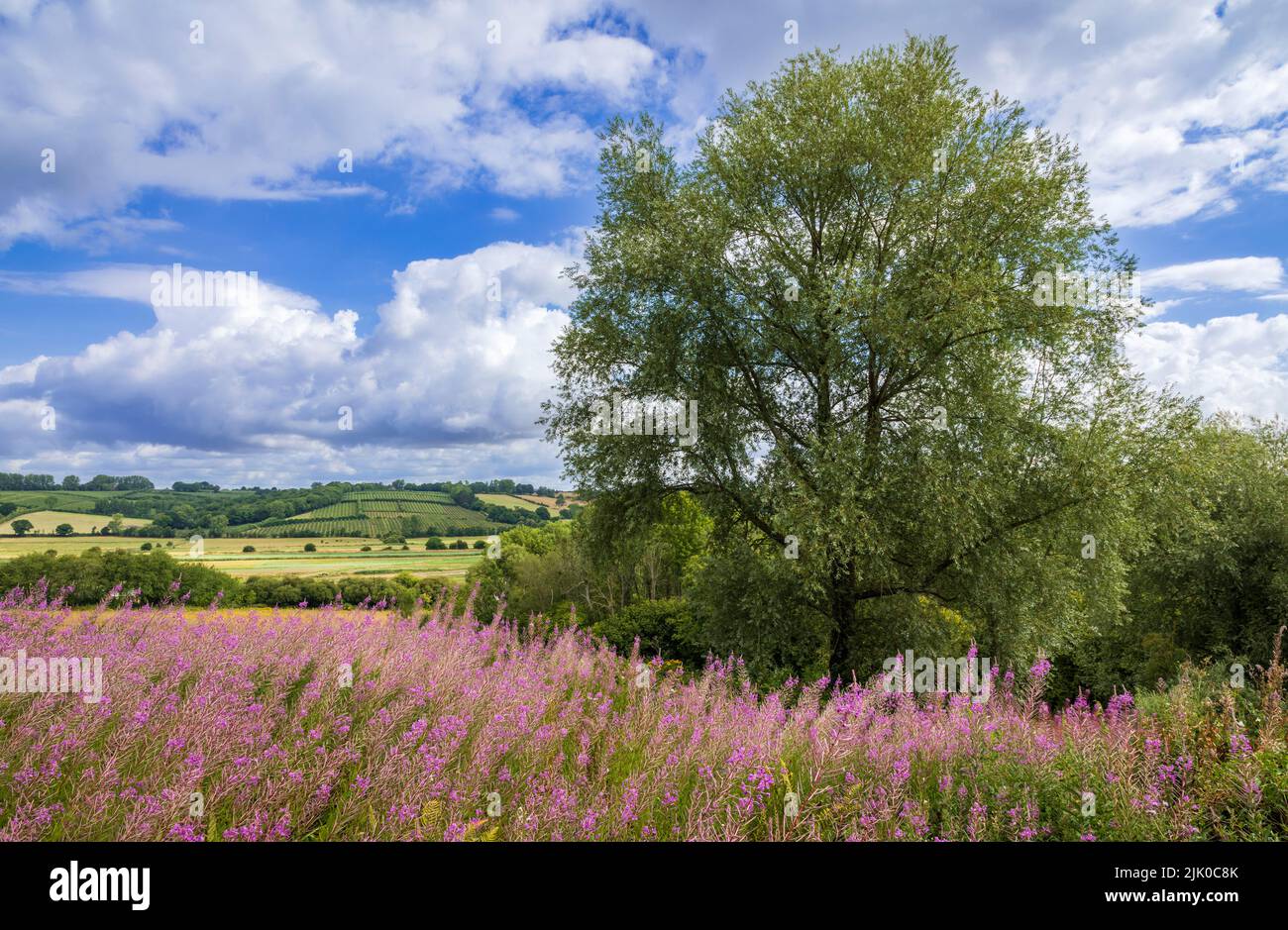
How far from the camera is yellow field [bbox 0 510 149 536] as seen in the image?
83.9 ft

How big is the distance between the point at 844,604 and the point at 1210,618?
16.4 meters

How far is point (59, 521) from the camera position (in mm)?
28156

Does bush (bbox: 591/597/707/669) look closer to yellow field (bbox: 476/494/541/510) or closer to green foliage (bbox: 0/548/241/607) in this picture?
green foliage (bbox: 0/548/241/607)

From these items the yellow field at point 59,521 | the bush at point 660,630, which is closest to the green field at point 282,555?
the yellow field at point 59,521

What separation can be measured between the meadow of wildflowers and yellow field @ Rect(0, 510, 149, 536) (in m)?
23.2

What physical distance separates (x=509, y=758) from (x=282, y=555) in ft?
83.1

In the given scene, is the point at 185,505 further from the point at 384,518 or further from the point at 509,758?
the point at 509,758

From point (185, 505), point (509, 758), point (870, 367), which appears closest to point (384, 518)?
point (185, 505)

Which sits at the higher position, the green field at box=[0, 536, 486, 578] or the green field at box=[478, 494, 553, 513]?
the green field at box=[478, 494, 553, 513]

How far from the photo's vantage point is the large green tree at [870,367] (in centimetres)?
1404

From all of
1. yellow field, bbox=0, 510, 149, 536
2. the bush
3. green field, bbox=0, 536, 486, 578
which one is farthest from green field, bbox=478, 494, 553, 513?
the bush

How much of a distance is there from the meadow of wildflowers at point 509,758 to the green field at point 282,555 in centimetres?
1285

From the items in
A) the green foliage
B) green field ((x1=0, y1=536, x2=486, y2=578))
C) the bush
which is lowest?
the bush

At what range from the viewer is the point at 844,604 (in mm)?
16578
